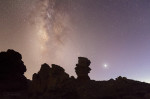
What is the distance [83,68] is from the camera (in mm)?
75250

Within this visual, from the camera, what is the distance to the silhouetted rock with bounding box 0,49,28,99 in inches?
2479

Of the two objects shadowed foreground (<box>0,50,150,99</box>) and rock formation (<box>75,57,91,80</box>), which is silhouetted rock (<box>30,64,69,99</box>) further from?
rock formation (<box>75,57,91,80</box>)

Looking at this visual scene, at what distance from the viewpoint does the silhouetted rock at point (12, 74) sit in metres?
63.0

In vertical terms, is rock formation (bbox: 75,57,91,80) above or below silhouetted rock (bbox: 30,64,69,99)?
above

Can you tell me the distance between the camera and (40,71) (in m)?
69.6

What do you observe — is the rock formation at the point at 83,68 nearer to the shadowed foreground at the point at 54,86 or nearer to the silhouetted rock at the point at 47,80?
the shadowed foreground at the point at 54,86

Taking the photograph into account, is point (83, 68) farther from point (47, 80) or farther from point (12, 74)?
point (12, 74)

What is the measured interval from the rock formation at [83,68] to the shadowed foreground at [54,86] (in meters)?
2.93

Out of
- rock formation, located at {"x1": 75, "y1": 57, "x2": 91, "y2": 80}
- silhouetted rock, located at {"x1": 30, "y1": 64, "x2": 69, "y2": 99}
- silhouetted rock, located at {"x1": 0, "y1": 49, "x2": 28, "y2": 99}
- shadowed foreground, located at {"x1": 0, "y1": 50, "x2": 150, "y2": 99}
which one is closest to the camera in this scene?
shadowed foreground, located at {"x1": 0, "y1": 50, "x2": 150, "y2": 99}

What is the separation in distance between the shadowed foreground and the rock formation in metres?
2.93

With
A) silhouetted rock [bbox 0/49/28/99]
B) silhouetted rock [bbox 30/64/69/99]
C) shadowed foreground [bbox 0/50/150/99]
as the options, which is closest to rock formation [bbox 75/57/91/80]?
shadowed foreground [bbox 0/50/150/99]

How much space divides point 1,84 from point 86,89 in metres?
24.3

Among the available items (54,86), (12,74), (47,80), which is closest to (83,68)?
(47,80)

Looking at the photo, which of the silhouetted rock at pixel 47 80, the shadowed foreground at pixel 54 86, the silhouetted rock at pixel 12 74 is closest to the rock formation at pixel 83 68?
the shadowed foreground at pixel 54 86
